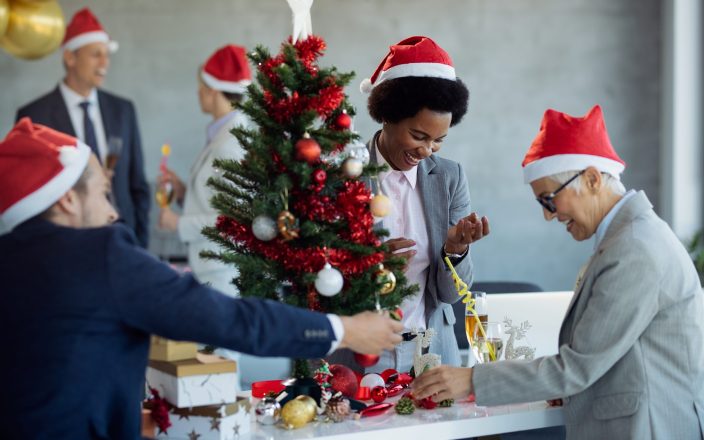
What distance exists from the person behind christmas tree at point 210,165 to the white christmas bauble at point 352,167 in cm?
221

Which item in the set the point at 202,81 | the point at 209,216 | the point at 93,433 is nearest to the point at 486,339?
the point at 93,433

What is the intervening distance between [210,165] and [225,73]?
0.65 meters

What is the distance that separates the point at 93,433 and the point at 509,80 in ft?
17.6

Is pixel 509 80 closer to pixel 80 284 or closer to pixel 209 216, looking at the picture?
pixel 209 216

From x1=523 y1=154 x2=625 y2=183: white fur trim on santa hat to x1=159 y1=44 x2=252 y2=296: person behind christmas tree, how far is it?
2333mm

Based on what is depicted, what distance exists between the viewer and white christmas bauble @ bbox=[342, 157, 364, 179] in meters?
2.28

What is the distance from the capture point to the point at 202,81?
5016mm

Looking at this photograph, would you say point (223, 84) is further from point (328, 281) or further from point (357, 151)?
point (328, 281)

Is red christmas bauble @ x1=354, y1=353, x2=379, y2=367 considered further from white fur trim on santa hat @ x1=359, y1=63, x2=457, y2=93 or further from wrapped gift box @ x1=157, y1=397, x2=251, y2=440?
white fur trim on santa hat @ x1=359, y1=63, x2=457, y2=93

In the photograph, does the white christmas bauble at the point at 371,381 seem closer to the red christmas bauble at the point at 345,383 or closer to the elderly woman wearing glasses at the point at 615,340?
the red christmas bauble at the point at 345,383

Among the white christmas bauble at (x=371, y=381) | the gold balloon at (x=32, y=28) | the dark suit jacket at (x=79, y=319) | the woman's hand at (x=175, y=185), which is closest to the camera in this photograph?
the dark suit jacket at (x=79, y=319)

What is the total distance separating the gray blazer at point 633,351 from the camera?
2.18 meters

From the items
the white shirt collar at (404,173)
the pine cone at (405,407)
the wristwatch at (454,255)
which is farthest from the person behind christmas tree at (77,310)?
the white shirt collar at (404,173)

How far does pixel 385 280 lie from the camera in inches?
89.8
